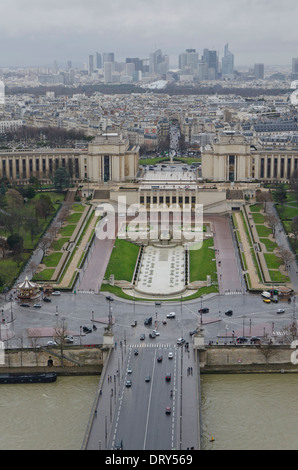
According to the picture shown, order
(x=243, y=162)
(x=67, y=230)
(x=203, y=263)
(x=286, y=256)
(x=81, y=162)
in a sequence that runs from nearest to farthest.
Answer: (x=286, y=256)
(x=203, y=263)
(x=67, y=230)
(x=243, y=162)
(x=81, y=162)

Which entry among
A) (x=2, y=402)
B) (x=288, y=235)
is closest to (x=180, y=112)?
(x=288, y=235)

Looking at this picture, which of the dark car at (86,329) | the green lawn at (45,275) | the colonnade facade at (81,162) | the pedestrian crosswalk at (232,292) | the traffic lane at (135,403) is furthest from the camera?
the colonnade facade at (81,162)

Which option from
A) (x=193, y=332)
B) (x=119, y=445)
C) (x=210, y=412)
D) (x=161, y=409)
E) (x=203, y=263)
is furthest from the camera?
(x=203, y=263)

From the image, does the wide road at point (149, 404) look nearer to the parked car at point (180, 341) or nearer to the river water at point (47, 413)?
the parked car at point (180, 341)

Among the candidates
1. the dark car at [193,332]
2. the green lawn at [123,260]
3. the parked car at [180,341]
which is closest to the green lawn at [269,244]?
the green lawn at [123,260]

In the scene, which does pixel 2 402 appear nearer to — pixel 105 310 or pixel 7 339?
pixel 7 339

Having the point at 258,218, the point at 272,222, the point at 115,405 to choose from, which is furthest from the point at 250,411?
the point at 258,218

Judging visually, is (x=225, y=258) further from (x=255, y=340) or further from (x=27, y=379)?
(x=27, y=379)
